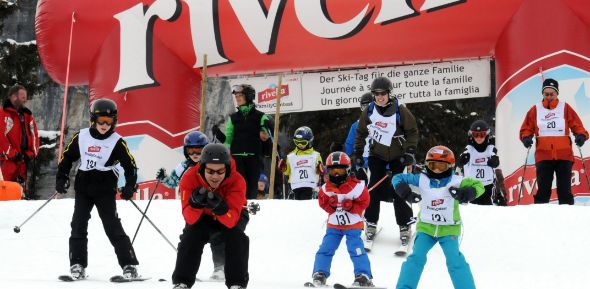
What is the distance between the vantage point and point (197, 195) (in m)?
5.02

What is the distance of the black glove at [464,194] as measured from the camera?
5875 mm

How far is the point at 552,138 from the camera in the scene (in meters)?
9.11

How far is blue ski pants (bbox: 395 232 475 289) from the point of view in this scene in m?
5.78

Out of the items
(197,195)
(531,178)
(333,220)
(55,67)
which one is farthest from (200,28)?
(197,195)

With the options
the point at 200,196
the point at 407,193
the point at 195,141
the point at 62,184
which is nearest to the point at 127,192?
the point at 62,184

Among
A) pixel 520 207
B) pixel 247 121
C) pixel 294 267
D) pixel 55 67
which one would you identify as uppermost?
pixel 55 67

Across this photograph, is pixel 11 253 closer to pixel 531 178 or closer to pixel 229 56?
pixel 229 56

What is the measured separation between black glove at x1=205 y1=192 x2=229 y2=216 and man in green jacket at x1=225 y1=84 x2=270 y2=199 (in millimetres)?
4126

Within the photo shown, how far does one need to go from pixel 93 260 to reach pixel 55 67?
596 cm

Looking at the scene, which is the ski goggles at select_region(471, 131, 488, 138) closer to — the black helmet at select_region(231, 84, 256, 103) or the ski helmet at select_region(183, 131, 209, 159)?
the black helmet at select_region(231, 84, 256, 103)

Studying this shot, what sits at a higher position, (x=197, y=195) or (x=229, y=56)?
(x=229, y=56)

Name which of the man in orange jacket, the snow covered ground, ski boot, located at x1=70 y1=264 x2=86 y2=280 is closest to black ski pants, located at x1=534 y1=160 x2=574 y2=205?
the man in orange jacket

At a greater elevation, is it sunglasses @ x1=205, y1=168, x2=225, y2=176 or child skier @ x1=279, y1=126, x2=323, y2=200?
child skier @ x1=279, y1=126, x2=323, y2=200

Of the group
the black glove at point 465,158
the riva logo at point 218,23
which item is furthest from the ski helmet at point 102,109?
the riva logo at point 218,23
